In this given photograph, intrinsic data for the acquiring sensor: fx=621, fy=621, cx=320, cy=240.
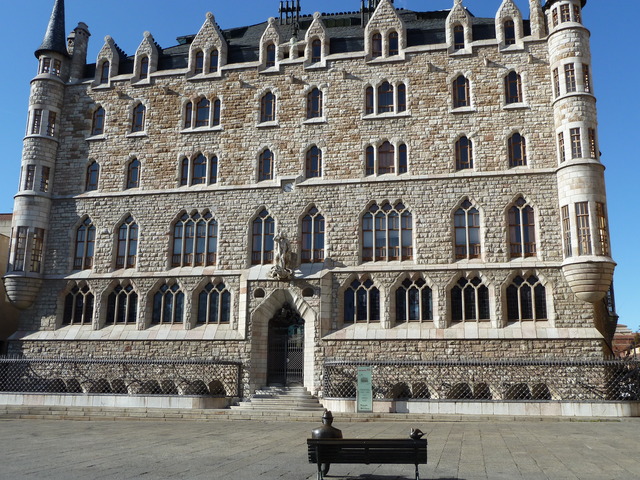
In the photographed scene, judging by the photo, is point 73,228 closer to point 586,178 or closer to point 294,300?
point 294,300

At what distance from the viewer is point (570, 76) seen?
23.7 meters

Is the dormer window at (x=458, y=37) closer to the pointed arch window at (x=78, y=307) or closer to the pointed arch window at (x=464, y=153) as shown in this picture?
the pointed arch window at (x=464, y=153)

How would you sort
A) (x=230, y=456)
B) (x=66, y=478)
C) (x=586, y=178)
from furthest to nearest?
(x=586, y=178)
(x=230, y=456)
(x=66, y=478)

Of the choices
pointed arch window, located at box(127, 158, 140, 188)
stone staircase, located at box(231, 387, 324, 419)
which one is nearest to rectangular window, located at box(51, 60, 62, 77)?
pointed arch window, located at box(127, 158, 140, 188)

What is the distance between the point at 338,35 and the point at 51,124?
13796 mm

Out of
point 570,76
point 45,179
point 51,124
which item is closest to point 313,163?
point 570,76

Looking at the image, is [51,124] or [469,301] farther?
[51,124]

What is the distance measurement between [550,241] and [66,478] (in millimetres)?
19158

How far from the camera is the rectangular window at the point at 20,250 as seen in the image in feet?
87.0

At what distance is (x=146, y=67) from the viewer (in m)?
28.8

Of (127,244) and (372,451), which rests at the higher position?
(127,244)

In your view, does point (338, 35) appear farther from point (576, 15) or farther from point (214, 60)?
point (576, 15)

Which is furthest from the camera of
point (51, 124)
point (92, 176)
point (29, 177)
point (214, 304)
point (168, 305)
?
point (51, 124)

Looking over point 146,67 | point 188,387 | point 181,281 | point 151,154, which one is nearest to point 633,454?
point 188,387
